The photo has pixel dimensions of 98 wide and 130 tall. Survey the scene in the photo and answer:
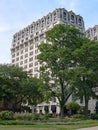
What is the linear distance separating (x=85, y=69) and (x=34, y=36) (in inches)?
3085

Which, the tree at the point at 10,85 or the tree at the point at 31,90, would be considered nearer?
the tree at the point at 10,85

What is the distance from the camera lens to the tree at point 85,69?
47.1 meters

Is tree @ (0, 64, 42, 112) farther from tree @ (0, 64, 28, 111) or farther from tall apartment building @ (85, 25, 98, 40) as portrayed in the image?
tall apartment building @ (85, 25, 98, 40)

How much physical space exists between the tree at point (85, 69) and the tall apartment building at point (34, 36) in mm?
56802

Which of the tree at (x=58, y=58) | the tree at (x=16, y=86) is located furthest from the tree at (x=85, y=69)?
the tree at (x=16, y=86)

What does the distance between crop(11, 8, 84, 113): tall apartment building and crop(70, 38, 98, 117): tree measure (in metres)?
56.8

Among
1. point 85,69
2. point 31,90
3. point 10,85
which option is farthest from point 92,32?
point 85,69

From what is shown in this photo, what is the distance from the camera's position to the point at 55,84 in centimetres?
5212

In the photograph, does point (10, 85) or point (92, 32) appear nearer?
point (10, 85)

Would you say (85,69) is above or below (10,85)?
above

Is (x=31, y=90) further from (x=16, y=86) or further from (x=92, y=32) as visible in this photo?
(x=92, y=32)

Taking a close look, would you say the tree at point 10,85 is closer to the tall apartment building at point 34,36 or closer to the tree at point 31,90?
the tree at point 31,90

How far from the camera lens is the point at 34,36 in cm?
12400

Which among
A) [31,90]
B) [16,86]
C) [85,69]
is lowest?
[31,90]
